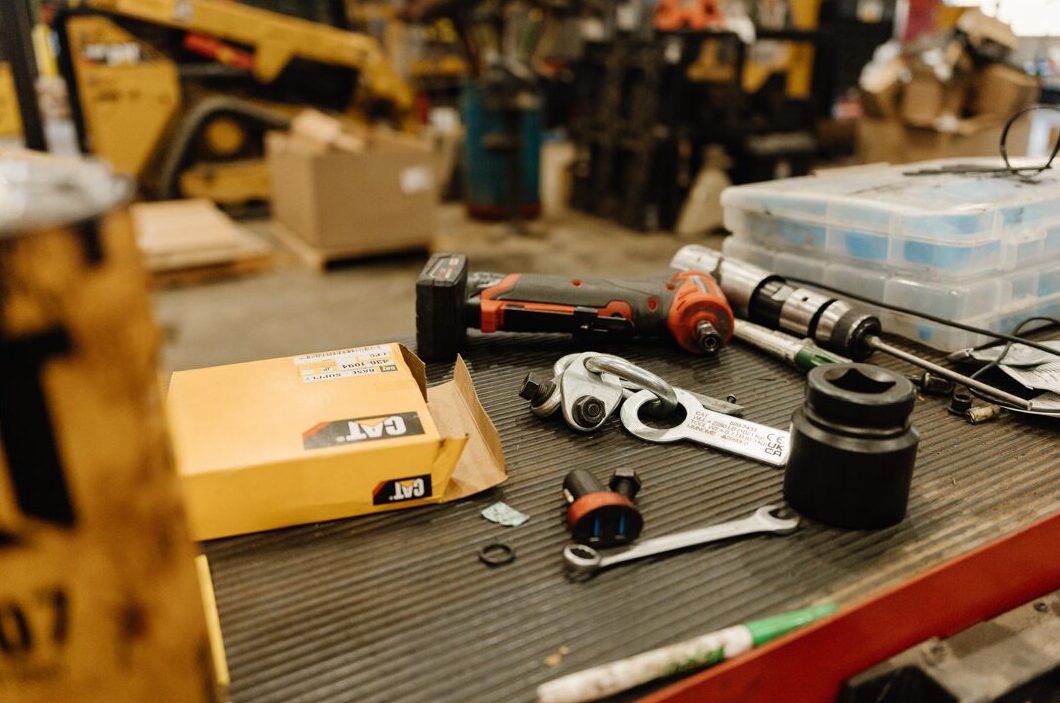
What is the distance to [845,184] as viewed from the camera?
1.19m

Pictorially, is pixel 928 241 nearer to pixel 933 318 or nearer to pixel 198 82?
pixel 933 318

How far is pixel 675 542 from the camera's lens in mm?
644

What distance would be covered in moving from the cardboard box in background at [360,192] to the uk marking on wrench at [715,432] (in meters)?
2.39

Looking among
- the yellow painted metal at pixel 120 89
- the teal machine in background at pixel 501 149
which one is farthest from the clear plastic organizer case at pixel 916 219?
the yellow painted metal at pixel 120 89

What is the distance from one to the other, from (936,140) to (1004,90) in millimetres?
337

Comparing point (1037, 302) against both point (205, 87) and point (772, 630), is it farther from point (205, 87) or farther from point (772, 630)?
point (205, 87)

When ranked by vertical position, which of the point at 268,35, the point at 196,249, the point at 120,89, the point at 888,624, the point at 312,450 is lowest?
the point at 196,249

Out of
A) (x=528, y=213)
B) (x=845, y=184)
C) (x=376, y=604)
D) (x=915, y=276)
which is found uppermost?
(x=845, y=184)

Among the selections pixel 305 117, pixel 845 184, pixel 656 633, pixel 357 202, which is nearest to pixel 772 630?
pixel 656 633

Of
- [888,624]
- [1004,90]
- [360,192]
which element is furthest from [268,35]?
[888,624]

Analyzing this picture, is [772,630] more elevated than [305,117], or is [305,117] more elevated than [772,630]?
[305,117]

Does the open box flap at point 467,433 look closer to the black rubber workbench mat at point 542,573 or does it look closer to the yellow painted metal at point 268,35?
the black rubber workbench mat at point 542,573

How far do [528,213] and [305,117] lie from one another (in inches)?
47.9

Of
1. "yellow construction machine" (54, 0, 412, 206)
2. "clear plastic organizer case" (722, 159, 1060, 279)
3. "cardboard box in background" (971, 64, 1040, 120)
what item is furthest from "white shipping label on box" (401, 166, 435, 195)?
"cardboard box in background" (971, 64, 1040, 120)
